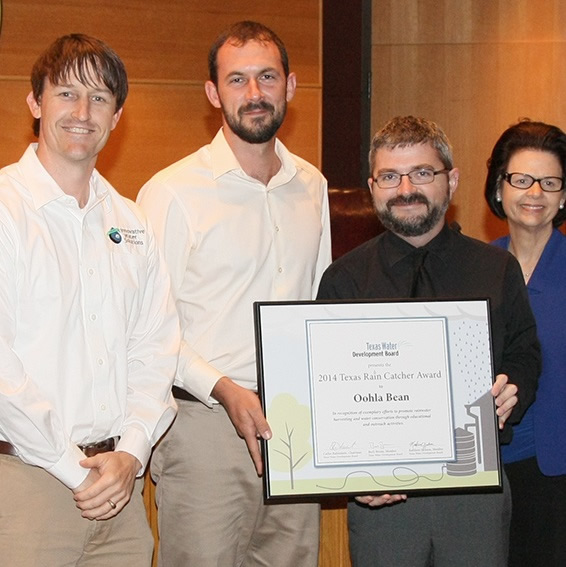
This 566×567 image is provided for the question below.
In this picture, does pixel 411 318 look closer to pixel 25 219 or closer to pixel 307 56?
pixel 25 219

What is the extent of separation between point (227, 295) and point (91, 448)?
68 cm

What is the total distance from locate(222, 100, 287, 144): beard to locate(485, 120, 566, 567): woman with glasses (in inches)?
29.4

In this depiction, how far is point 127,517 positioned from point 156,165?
3.14 meters

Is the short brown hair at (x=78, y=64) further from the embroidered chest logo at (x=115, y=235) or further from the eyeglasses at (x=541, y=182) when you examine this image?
the eyeglasses at (x=541, y=182)

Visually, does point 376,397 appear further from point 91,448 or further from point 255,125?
point 255,125

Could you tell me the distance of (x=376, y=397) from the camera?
244cm

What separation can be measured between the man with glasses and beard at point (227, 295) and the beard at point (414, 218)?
0.36 metres

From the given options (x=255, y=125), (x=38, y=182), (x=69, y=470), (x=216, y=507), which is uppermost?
(x=255, y=125)

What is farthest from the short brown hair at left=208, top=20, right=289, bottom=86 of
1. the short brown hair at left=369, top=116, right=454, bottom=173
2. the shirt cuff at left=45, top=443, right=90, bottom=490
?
the shirt cuff at left=45, top=443, right=90, bottom=490

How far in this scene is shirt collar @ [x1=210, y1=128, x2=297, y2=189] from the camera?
111 inches

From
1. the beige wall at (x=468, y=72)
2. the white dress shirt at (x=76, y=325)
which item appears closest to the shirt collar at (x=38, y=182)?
the white dress shirt at (x=76, y=325)

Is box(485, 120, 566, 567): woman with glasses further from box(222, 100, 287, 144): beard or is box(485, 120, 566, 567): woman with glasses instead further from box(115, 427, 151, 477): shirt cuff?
box(115, 427, 151, 477): shirt cuff

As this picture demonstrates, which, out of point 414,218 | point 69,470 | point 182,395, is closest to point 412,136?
point 414,218

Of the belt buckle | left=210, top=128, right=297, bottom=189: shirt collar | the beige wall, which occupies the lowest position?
the belt buckle
